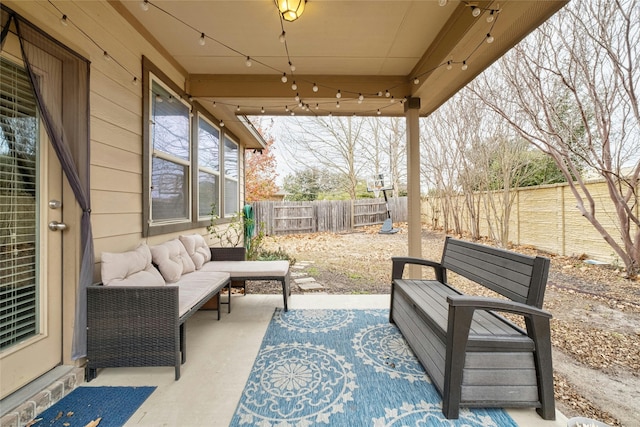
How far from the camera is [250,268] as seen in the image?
294cm

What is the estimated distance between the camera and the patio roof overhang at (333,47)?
2.08 meters

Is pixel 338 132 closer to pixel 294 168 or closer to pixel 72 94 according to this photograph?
pixel 294 168

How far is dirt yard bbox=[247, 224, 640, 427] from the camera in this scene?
1.60 meters

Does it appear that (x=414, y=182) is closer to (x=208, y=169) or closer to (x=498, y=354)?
(x=498, y=354)

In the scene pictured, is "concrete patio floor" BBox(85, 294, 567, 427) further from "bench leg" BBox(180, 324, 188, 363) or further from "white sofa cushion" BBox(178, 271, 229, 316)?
"white sofa cushion" BBox(178, 271, 229, 316)

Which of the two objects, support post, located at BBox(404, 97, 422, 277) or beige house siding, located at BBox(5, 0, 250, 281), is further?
support post, located at BBox(404, 97, 422, 277)

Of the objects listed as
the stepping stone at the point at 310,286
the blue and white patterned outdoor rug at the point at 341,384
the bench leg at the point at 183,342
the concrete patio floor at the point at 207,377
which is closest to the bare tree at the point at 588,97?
the concrete patio floor at the point at 207,377

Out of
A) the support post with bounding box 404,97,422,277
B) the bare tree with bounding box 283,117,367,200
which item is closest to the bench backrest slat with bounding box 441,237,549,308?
the support post with bounding box 404,97,422,277

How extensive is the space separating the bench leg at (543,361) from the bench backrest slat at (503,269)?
0.11 m

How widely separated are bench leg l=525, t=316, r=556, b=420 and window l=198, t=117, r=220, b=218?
3578mm

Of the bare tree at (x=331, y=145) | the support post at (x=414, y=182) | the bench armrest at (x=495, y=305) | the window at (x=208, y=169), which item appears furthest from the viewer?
the bare tree at (x=331, y=145)

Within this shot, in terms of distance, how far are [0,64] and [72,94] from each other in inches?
13.6

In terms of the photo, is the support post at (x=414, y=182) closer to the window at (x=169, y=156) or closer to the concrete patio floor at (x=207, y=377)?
the concrete patio floor at (x=207, y=377)

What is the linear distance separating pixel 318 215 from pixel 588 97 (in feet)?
23.7
